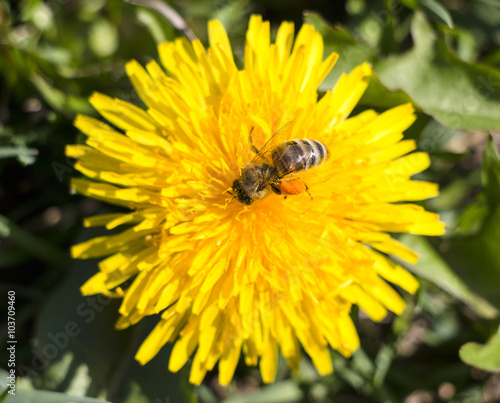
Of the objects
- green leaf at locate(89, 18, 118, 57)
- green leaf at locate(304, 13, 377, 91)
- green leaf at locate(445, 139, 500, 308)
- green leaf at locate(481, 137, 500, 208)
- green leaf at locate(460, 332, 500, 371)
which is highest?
green leaf at locate(89, 18, 118, 57)

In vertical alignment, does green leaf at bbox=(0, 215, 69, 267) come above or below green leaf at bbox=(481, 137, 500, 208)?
above

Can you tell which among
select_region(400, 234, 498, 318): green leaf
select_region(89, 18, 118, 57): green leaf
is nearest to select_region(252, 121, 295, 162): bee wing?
select_region(400, 234, 498, 318): green leaf

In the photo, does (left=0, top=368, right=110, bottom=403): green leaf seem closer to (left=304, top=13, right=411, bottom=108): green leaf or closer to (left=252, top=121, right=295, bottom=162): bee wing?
(left=252, top=121, right=295, bottom=162): bee wing

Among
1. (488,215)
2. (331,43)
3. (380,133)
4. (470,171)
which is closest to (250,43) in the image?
(331,43)

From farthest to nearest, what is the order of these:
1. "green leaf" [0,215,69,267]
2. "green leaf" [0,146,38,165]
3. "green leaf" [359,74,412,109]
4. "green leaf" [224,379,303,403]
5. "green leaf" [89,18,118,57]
A: "green leaf" [89,18,118,57] < "green leaf" [224,379,303,403] < "green leaf" [0,215,69,267] < "green leaf" [0,146,38,165] < "green leaf" [359,74,412,109]

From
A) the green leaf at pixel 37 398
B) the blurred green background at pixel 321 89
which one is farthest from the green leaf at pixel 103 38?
the green leaf at pixel 37 398

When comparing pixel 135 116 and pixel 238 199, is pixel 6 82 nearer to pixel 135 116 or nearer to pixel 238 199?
pixel 135 116

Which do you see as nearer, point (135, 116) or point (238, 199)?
point (238, 199)

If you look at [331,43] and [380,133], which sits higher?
[331,43]

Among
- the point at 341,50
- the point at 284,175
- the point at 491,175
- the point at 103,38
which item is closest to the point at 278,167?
the point at 284,175
